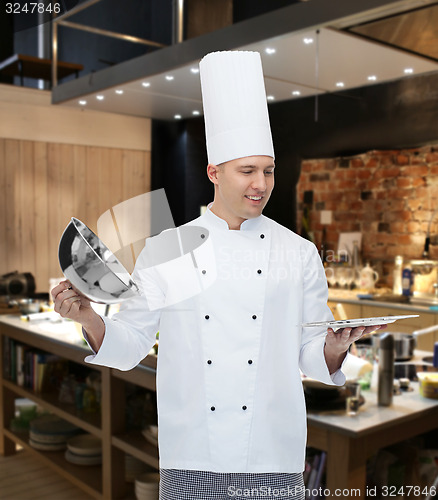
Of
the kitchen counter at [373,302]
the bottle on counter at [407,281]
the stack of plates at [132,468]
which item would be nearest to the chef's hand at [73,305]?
the stack of plates at [132,468]

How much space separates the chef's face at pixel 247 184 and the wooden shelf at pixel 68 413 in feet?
5.70

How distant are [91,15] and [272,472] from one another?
464 cm

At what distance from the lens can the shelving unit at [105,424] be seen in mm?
2115

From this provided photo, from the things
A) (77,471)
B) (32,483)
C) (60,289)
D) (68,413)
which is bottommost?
(32,483)

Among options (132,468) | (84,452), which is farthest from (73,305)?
(84,452)

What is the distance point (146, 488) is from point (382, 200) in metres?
2.12

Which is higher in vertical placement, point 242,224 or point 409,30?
point 409,30

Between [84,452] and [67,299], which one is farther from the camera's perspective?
[84,452]

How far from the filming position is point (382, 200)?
349 centimetres

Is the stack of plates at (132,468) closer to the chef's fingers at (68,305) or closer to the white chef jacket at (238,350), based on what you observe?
the white chef jacket at (238,350)

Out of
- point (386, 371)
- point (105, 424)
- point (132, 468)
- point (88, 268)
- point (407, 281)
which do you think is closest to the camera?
point (88, 268)

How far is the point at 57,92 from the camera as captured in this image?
3834mm

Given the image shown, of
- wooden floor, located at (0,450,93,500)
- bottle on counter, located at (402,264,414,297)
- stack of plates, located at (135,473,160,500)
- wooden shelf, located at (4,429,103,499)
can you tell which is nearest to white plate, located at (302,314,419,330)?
stack of plates, located at (135,473,160,500)

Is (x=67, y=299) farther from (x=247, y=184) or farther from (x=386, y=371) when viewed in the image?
(x=386, y=371)
